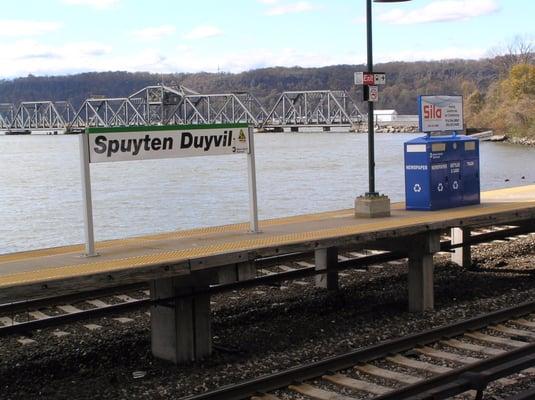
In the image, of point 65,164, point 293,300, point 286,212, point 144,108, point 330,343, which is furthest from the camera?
point 144,108

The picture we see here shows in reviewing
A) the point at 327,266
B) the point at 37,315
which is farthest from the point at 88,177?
the point at 327,266

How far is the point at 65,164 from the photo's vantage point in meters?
65.2

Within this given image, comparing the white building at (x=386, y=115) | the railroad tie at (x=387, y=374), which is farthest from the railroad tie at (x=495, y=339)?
the white building at (x=386, y=115)

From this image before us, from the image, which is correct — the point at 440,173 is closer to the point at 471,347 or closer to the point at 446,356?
the point at 471,347

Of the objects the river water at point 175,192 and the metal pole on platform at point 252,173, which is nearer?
the metal pole on platform at point 252,173

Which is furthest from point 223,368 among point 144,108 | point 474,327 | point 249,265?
point 144,108

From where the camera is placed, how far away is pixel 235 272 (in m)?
8.14

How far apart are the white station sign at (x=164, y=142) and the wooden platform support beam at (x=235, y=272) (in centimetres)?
125

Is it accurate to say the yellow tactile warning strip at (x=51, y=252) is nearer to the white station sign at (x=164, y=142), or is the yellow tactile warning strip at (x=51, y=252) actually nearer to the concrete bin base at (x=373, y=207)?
the white station sign at (x=164, y=142)

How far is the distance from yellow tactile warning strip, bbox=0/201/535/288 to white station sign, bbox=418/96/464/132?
4.77 feet

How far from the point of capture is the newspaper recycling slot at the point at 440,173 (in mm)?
11570

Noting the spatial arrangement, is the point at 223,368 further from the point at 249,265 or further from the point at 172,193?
the point at 172,193

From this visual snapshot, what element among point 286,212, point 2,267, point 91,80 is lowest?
point 286,212

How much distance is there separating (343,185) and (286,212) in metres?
10.8
